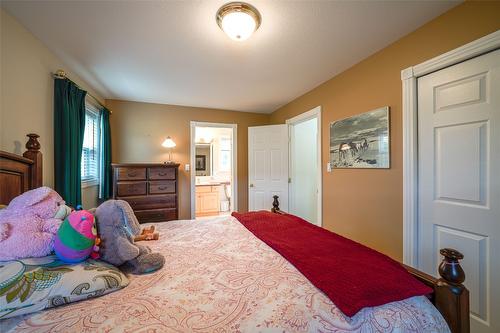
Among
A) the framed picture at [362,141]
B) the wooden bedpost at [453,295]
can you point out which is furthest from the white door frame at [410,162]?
the wooden bedpost at [453,295]

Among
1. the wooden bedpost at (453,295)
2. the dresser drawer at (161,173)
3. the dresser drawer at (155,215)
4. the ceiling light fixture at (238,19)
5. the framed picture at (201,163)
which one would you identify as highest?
the ceiling light fixture at (238,19)

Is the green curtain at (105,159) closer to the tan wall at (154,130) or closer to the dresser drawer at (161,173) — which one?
the tan wall at (154,130)

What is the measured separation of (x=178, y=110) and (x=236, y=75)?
1646 mm

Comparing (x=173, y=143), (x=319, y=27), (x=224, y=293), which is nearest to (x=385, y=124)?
(x=319, y=27)

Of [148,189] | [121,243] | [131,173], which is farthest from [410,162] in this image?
[131,173]

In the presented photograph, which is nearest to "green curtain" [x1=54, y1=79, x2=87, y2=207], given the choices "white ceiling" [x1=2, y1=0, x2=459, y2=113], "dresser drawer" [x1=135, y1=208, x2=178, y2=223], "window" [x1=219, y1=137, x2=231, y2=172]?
"white ceiling" [x1=2, y1=0, x2=459, y2=113]

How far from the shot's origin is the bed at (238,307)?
28.6 inches

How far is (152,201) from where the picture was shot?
2990mm

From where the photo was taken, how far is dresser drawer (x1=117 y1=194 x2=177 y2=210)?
9.48 feet

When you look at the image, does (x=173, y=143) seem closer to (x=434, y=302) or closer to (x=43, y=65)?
(x=43, y=65)

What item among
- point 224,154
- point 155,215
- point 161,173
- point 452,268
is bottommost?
point 155,215

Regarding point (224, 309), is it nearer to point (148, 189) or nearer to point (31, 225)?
point (31, 225)

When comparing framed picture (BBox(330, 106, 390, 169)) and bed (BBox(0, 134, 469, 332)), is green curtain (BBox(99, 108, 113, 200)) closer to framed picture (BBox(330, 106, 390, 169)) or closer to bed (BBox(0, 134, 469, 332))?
bed (BBox(0, 134, 469, 332))

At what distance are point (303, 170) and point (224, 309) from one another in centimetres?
326
